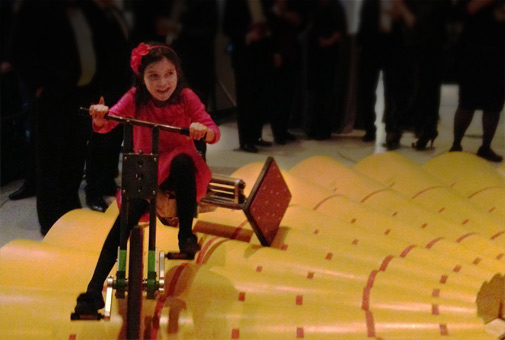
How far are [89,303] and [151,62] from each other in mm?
553

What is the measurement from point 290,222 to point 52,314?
77 centimetres

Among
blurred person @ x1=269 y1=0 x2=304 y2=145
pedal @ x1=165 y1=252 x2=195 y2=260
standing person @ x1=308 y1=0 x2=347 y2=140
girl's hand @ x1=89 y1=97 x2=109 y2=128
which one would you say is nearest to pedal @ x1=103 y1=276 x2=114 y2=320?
pedal @ x1=165 y1=252 x2=195 y2=260

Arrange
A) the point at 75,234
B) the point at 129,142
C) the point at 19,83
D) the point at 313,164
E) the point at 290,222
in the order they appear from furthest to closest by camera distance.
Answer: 1. the point at 313,164
2. the point at 290,222
3. the point at 75,234
4. the point at 19,83
5. the point at 129,142

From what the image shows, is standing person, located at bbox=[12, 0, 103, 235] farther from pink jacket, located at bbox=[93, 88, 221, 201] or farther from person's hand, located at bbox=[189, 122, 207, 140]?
person's hand, located at bbox=[189, 122, 207, 140]

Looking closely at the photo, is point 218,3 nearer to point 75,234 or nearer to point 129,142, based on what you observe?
point 129,142

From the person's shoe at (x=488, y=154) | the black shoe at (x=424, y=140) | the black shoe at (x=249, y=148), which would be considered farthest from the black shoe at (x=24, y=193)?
the person's shoe at (x=488, y=154)

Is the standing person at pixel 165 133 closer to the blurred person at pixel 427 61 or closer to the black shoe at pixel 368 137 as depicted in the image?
the blurred person at pixel 427 61

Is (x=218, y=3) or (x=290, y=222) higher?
(x=218, y=3)

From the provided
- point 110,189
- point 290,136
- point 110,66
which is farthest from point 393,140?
point 110,66

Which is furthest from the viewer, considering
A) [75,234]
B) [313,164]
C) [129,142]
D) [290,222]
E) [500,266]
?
[313,164]

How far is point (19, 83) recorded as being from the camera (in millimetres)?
1430

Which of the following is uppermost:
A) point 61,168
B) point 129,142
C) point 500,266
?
point 129,142

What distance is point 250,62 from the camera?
5.86 feet

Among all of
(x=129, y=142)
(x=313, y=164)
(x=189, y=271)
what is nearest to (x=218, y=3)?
(x=129, y=142)
